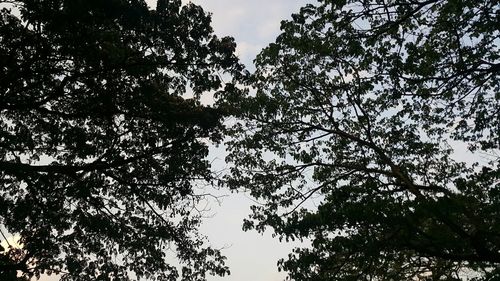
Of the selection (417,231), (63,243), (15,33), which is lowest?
(417,231)

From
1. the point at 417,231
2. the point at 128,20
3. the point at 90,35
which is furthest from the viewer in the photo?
the point at 417,231

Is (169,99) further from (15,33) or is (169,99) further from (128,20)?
(15,33)

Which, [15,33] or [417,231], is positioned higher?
[15,33]

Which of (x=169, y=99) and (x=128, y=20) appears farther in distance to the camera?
(x=169, y=99)

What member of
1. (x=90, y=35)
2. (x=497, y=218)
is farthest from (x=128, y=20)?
(x=497, y=218)

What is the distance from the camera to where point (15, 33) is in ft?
23.6

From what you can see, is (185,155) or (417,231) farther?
(185,155)

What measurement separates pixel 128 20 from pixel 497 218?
9502 millimetres

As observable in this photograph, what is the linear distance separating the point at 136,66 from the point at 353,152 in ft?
21.9

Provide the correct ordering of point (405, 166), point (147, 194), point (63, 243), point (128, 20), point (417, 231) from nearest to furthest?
point (128, 20), point (417, 231), point (63, 243), point (147, 194), point (405, 166)

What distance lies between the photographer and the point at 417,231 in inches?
330

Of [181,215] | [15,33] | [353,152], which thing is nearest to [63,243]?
[181,215]

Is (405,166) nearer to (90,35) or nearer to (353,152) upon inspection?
(353,152)

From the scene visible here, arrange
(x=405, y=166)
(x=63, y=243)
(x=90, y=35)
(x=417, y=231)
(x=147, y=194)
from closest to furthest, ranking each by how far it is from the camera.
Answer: (x=90, y=35)
(x=417, y=231)
(x=63, y=243)
(x=147, y=194)
(x=405, y=166)
